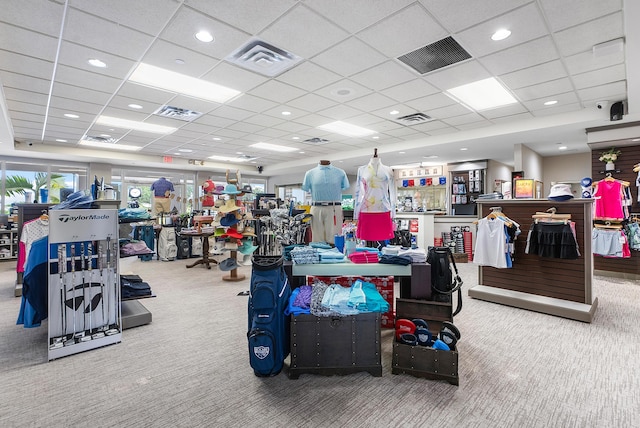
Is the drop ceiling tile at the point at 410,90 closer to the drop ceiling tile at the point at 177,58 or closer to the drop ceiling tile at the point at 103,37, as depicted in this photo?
the drop ceiling tile at the point at 177,58

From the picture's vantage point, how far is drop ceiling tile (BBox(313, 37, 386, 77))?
363 cm

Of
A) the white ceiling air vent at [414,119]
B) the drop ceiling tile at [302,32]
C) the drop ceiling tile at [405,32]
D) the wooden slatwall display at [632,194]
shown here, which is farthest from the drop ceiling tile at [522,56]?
the wooden slatwall display at [632,194]

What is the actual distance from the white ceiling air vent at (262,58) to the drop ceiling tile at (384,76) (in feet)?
3.30

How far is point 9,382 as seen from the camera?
2482 mm

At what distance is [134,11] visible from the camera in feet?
9.61

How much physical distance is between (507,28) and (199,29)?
3.15m

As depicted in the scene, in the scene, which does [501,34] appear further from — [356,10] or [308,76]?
[308,76]

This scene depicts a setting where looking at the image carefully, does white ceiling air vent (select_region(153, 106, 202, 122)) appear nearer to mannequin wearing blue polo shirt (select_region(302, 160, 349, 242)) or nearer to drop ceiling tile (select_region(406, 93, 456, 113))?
mannequin wearing blue polo shirt (select_region(302, 160, 349, 242))

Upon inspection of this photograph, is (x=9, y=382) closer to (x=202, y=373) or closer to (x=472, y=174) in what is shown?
(x=202, y=373)

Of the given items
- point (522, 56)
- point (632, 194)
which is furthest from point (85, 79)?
point (632, 194)

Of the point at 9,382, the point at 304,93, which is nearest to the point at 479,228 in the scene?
the point at 304,93

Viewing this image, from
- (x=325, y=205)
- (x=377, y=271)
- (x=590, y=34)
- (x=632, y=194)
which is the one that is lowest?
(x=377, y=271)

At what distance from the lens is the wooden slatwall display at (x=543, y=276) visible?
3994 millimetres

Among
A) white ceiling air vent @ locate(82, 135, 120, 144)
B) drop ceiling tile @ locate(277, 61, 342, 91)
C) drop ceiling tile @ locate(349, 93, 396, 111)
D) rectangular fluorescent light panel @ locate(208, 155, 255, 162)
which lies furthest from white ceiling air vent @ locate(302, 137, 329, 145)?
white ceiling air vent @ locate(82, 135, 120, 144)
